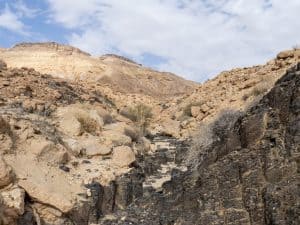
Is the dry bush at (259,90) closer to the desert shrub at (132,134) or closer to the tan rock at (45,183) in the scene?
the desert shrub at (132,134)

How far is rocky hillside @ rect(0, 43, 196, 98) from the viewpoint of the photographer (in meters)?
48.1

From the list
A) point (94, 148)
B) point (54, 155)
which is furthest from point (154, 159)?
point (54, 155)

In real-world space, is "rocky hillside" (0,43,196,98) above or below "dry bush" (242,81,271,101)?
above

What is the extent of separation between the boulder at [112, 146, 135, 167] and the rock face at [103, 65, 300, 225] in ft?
11.4

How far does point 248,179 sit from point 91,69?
38447mm

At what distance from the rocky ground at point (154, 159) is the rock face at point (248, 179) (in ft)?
0.08

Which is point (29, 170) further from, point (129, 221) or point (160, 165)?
point (160, 165)

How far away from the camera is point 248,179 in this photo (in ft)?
40.8

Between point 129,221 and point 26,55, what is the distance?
135ft

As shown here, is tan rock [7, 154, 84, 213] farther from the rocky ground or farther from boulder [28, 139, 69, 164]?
boulder [28, 139, 69, 164]

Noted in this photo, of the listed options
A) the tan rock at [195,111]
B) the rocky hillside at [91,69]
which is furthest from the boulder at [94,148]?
the rocky hillside at [91,69]

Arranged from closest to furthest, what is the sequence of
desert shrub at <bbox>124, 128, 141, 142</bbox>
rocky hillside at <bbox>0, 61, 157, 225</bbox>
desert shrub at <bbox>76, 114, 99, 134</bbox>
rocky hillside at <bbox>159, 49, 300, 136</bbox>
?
rocky hillside at <bbox>0, 61, 157, 225</bbox>
desert shrub at <bbox>76, 114, 99, 134</bbox>
desert shrub at <bbox>124, 128, 141, 142</bbox>
rocky hillside at <bbox>159, 49, 300, 136</bbox>

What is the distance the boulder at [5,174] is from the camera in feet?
46.6

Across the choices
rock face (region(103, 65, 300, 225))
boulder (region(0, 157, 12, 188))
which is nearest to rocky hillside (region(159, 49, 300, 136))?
rock face (region(103, 65, 300, 225))
